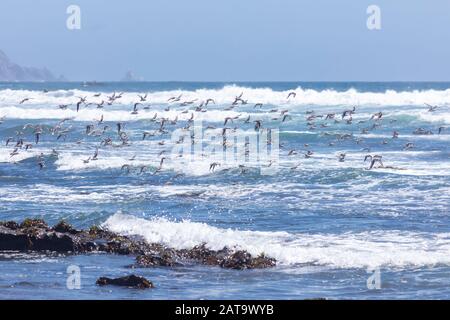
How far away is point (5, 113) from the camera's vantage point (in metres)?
72.7

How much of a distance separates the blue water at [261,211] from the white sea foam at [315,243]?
28mm

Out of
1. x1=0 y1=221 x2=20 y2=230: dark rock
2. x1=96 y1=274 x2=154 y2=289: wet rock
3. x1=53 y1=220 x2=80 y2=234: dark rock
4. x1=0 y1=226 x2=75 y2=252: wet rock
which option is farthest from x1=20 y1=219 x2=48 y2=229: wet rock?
x1=96 y1=274 x2=154 y2=289: wet rock

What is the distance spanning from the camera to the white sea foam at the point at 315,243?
18.0m

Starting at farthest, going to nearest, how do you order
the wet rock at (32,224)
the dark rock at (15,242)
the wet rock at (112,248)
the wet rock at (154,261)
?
the wet rock at (32,224), the dark rock at (15,242), the wet rock at (112,248), the wet rock at (154,261)

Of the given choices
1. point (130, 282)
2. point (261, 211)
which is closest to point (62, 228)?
point (130, 282)

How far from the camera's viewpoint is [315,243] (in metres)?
19.6

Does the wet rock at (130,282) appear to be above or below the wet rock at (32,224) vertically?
below

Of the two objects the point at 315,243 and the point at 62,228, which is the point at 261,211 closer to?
the point at 315,243

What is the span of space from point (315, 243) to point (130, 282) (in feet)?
17.1

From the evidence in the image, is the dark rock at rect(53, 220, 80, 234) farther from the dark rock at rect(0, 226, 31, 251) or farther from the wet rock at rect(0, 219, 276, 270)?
the dark rock at rect(0, 226, 31, 251)

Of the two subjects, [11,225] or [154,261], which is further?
[11,225]

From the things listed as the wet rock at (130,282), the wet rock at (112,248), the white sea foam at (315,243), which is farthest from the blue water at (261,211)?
the wet rock at (112,248)

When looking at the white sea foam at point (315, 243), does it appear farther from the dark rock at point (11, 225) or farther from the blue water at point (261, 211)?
the dark rock at point (11, 225)

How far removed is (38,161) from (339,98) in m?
43.3
